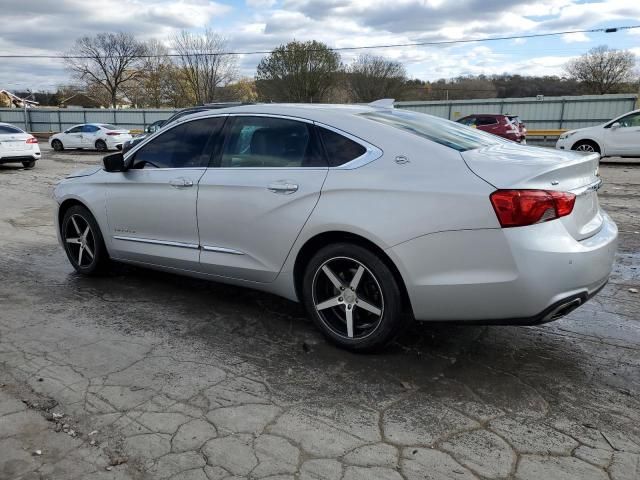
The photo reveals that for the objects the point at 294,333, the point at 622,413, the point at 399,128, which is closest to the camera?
the point at 622,413

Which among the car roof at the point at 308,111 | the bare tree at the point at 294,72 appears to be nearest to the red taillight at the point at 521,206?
the car roof at the point at 308,111

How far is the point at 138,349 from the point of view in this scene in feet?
12.6

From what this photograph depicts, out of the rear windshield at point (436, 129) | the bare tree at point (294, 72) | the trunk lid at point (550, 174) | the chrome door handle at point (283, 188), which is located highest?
the bare tree at point (294, 72)

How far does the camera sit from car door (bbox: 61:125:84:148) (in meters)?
26.9

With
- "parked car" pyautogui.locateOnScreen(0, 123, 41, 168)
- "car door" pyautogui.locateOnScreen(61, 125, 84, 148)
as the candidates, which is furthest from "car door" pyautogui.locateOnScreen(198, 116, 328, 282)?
"car door" pyautogui.locateOnScreen(61, 125, 84, 148)

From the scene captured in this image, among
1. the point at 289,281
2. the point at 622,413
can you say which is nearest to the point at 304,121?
the point at 289,281

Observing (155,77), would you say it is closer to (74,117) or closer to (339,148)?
(74,117)

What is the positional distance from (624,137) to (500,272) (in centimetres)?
A: 1557

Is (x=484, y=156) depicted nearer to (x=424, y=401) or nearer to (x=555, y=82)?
(x=424, y=401)

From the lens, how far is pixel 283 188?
3.80 metres

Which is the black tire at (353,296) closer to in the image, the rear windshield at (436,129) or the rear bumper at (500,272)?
the rear bumper at (500,272)

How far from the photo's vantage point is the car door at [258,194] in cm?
377

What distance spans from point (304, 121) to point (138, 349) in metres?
2.00

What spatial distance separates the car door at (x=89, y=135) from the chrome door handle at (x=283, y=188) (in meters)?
25.1
